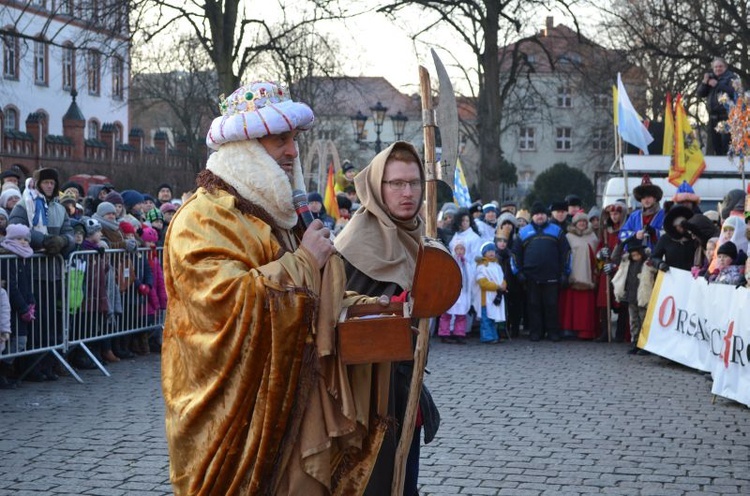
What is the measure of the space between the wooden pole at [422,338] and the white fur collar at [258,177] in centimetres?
55

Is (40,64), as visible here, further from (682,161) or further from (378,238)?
(378,238)

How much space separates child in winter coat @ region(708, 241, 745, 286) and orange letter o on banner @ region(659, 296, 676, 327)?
4.71 ft

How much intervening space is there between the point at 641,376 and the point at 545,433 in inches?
144

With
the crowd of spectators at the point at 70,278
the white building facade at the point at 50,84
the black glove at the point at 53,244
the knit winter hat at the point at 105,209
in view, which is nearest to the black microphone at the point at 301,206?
the crowd of spectators at the point at 70,278

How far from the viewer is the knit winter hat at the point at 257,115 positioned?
3.93 metres

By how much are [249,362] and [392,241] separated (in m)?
1.08

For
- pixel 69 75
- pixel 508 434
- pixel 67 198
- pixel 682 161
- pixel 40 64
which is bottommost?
pixel 508 434

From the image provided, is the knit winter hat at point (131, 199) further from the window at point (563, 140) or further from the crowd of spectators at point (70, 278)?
the window at point (563, 140)

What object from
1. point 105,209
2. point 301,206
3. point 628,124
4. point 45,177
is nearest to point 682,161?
point 628,124

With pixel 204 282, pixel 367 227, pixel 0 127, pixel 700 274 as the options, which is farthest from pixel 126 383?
pixel 0 127

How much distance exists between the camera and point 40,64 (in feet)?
180

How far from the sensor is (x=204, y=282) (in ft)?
12.0

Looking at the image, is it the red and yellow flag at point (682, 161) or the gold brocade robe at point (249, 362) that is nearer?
the gold brocade robe at point (249, 362)

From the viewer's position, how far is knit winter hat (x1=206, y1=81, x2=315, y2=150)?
3.93 metres
